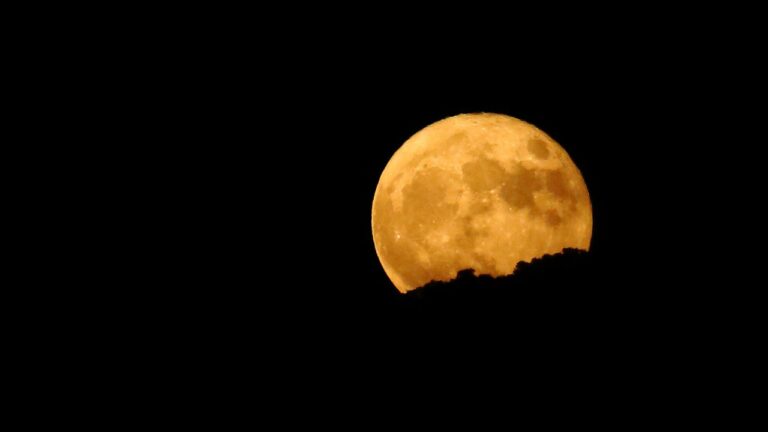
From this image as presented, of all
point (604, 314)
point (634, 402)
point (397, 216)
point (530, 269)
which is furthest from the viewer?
point (397, 216)

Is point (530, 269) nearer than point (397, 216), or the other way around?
point (530, 269)

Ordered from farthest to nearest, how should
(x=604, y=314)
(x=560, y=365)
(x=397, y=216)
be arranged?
1. (x=397, y=216)
2. (x=604, y=314)
3. (x=560, y=365)

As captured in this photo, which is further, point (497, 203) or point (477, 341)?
point (497, 203)

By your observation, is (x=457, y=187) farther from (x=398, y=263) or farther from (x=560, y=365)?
(x=560, y=365)

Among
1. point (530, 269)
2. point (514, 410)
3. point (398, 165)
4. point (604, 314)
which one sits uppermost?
point (398, 165)

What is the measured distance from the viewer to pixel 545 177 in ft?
18.5

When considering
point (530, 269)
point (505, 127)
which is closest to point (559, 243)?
point (530, 269)

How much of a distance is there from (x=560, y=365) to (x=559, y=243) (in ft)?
4.26

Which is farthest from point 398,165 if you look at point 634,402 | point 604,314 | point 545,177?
point 634,402

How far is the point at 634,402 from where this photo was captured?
438 centimetres

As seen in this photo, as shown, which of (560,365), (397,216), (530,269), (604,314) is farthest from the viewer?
(397,216)

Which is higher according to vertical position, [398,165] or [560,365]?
[398,165]

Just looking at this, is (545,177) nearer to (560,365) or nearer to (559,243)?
(559,243)

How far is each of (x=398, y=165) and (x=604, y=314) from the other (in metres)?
2.37
